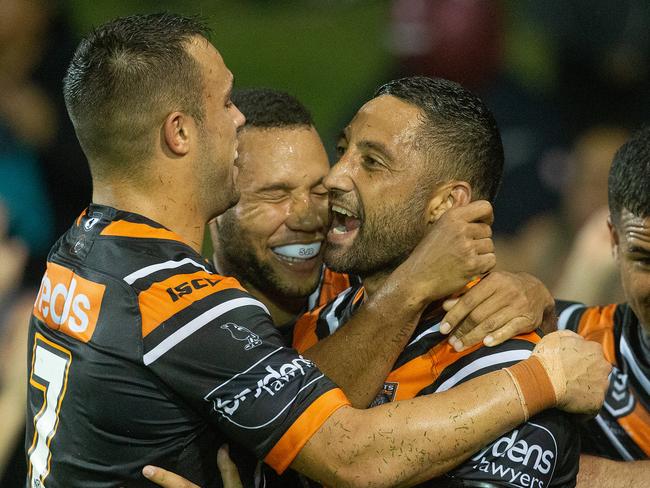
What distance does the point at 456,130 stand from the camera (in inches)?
123

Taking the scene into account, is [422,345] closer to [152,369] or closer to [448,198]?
[448,198]

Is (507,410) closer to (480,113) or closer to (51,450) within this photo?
(480,113)

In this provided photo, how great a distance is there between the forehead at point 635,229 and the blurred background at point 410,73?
1133 millimetres

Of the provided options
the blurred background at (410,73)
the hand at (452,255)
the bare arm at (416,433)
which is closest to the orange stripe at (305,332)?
the hand at (452,255)

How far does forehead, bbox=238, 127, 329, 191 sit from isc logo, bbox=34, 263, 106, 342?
1099 millimetres

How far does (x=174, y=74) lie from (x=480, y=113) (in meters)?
0.98

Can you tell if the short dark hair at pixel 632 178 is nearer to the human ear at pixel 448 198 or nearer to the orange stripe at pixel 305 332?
the human ear at pixel 448 198

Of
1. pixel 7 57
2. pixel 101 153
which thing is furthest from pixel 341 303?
pixel 7 57

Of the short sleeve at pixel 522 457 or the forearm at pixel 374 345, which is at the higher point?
the forearm at pixel 374 345

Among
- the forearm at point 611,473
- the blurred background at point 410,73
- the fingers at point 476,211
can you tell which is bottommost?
the blurred background at point 410,73

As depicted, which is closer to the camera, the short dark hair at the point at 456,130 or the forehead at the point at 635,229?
the short dark hair at the point at 456,130

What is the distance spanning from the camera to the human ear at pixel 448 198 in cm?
313

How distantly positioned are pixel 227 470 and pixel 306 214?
132 centimetres

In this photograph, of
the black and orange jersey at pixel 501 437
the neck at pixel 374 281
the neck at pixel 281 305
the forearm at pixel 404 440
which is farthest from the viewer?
the neck at pixel 281 305
